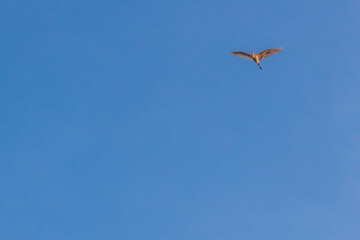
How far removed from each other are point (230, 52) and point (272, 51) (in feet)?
24.1

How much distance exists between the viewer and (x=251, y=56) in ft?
336

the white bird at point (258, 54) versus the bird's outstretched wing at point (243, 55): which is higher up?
Result: the bird's outstretched wing at point (243, 55)

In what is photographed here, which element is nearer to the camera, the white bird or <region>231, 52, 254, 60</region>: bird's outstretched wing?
the white bird

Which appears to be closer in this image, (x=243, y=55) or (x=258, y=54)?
(x=258, y=54)

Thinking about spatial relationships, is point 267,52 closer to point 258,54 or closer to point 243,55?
point 258,54

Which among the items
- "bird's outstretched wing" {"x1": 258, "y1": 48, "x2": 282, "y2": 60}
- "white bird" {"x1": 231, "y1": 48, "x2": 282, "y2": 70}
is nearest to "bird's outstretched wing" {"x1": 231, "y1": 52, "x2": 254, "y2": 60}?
"white bird" {"x1": 231, "y1": 48, "x2": 282, "y2": 70}

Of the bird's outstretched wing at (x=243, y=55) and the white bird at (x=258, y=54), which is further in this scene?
the bird's outstretched wing at (x=243, y=55)

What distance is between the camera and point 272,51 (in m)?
102

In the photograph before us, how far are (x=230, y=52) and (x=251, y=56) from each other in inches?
152

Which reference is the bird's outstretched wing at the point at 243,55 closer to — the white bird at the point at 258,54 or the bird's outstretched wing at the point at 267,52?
the white bird at the point at 258,54

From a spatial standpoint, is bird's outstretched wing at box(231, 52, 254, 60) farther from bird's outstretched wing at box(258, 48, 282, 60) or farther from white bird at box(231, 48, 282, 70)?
bird's outstretched wing at box(258, 48, 282, 60)

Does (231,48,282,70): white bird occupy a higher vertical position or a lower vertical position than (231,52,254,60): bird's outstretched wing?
lower

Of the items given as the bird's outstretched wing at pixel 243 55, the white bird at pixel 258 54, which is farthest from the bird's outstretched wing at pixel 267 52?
the bird's outstretched wing at pixel 243 55

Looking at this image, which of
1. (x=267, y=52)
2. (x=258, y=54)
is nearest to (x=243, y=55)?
(x=258, y=54)
